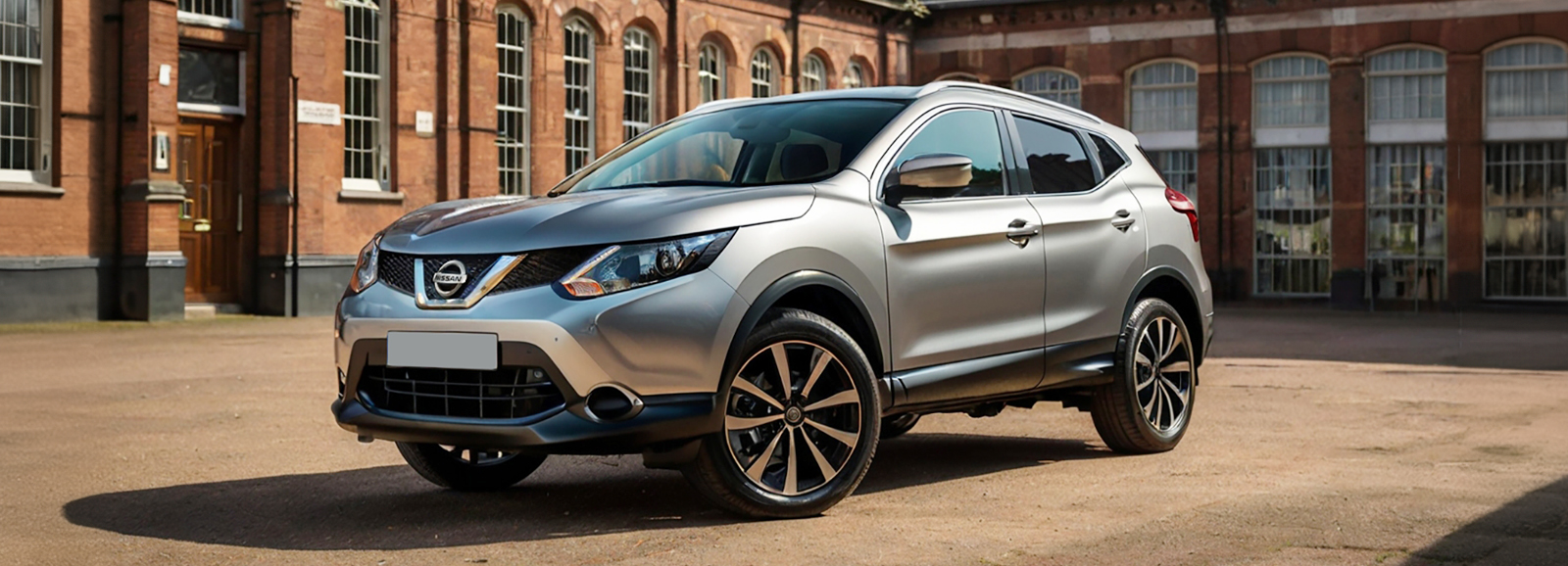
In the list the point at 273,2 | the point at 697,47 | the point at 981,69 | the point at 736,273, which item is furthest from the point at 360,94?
the point at 736,273

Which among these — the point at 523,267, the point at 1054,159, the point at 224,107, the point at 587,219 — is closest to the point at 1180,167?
the point at 224,107

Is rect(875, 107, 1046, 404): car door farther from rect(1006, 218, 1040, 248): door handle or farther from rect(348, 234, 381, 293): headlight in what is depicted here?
rect(348, 234, 381, 293): headlight

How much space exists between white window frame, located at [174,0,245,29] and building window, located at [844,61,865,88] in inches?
633

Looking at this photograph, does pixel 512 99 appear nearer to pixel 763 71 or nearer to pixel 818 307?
pixel 763 71

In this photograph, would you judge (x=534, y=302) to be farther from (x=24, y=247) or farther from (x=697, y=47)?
(x=697, y=47)

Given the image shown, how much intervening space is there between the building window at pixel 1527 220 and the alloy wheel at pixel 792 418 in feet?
97.8

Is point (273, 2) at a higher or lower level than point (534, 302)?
higher

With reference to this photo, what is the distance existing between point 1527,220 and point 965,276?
2903cm

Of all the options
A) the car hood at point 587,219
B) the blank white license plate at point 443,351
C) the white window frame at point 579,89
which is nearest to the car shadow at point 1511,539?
the car hood at point 587,219

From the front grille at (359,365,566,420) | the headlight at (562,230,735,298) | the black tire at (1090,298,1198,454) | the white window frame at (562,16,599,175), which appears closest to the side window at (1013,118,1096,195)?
the black tire at (1090,298,1198,454)

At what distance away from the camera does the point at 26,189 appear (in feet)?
67.1

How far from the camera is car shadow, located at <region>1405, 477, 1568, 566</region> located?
5309mm

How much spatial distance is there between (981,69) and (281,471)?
32291mm

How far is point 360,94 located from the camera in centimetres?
2506
